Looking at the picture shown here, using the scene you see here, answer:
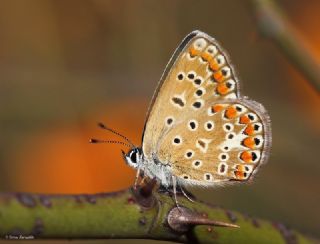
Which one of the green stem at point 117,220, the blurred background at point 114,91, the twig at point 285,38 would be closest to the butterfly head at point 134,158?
the twig at point 285,38

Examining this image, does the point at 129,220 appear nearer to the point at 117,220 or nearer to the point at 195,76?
the point at 117,220

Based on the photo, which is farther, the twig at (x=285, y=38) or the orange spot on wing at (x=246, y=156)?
the twig at (x=285, y=38)

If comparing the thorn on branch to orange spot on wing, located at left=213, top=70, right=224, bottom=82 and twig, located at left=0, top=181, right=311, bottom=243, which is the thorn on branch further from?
orange spot on wing, located at left=213, top=70, right=224, bottom=82

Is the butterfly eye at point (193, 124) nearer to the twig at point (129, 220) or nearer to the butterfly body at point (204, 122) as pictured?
the butterfly body at point (204, 122)

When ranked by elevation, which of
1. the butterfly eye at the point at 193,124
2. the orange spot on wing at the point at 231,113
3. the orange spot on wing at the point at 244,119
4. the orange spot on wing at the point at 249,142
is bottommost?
the orange spot on wing at the point at 249,142

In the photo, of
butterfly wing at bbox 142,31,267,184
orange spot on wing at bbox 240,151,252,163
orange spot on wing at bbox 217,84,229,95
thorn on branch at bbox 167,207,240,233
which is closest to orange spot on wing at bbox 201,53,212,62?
butterfly wing at bbox 142,31,267,184

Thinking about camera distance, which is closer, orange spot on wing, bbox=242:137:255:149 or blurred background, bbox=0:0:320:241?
orange spot on wing, bbox=242:137:255:149

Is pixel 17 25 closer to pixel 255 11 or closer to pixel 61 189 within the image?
pixel 61 189

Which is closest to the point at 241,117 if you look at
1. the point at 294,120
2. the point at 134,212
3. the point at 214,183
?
the point at 214,183
